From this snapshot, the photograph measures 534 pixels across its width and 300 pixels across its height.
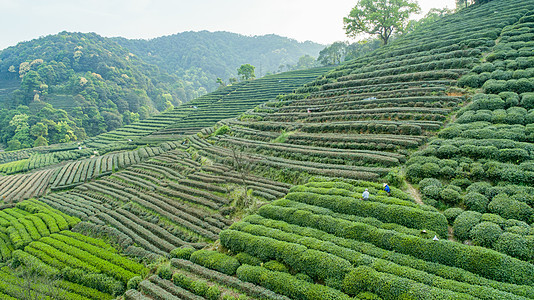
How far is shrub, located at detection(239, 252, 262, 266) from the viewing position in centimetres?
1398

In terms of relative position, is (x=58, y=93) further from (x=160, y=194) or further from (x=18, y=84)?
(x=160, y=194)

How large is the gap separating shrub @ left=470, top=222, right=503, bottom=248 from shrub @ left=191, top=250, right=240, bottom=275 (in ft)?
39.6

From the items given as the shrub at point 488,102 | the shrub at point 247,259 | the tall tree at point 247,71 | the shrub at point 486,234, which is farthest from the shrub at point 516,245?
the tall tree at point 247,71

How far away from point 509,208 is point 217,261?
15722 millimetres

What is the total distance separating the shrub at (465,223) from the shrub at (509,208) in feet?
3.03

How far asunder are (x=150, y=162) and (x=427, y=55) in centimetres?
4860

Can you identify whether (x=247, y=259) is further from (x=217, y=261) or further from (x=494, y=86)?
(x=494, y=86)

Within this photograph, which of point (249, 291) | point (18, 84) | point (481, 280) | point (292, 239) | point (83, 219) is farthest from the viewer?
point (18, 84)

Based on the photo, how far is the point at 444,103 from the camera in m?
27.4

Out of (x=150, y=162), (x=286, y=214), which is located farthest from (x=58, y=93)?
(x=286, y=214)

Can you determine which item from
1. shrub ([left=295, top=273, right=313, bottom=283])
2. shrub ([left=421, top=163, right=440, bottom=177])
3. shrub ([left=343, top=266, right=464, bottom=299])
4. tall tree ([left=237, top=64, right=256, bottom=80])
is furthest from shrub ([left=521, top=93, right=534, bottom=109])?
tall tree ([left=237, top=64, right=256, bottom=80])

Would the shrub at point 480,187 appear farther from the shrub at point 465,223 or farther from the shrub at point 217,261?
the shrub at point 217,261

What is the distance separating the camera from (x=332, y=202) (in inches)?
647

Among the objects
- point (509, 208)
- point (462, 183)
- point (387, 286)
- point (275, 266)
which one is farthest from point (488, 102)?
point (275, 266)
